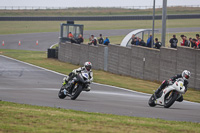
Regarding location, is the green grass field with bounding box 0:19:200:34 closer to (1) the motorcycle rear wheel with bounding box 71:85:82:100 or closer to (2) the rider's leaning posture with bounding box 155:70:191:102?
(1) the motorcycle rear wheel with bounding box 71:85:82:100

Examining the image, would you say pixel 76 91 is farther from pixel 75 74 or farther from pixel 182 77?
pixel 182 77

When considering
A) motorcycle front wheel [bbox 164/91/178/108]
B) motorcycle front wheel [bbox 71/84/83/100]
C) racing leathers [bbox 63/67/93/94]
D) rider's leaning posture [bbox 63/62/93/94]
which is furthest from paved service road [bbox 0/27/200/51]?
motorcycle front wheel [bbox 164/91/178/108]

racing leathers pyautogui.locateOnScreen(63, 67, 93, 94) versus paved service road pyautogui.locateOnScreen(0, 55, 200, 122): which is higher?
racing leathers pyautogui.locateOnScreen(63, 67, 93, 94)

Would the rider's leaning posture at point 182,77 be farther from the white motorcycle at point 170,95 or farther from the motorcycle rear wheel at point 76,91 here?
the motorcycle rear wheel at point 76,91

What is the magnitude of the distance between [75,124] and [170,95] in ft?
17.2

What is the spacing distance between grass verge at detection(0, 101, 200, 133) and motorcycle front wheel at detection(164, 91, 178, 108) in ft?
9.29

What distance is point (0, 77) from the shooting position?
950 inches

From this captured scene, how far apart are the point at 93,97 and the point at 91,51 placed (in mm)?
16821

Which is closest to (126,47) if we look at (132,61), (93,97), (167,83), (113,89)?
(132,61)

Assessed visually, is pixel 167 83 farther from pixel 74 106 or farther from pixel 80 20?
pixel 80 20

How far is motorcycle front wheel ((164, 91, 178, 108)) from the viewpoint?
45.0 ft

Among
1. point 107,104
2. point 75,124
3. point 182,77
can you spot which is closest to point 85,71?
point 107,104

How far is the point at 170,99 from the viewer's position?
1393cm

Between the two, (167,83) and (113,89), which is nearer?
(167,83)
